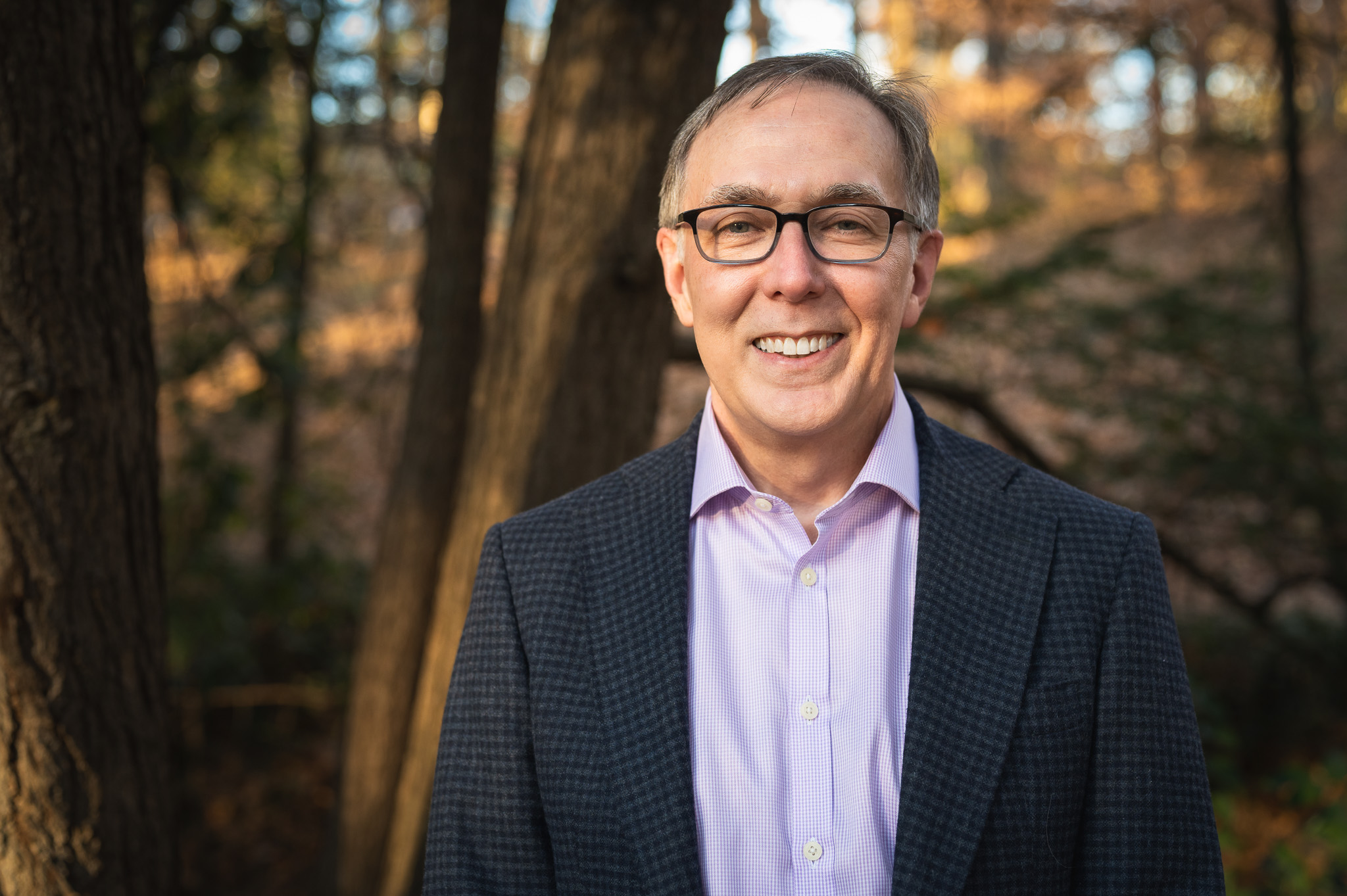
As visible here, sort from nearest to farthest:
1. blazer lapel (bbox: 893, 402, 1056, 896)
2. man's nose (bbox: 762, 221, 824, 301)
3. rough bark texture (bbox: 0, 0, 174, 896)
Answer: blazer lapel (bbox: 893, 402, 1056, 896) < man's nose (bbox: 762, 221, 824, 301) < rough bark texture (bbox: 0, 0, 174, 896)

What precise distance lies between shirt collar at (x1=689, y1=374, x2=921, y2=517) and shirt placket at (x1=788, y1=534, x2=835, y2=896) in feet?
0.55

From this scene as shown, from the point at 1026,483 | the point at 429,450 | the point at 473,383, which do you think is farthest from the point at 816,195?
the point at 429,450

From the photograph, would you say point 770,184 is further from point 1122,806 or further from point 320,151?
point 320,151

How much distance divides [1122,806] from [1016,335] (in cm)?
457

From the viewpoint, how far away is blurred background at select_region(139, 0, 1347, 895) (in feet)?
12.0


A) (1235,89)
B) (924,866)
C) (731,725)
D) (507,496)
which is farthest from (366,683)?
(1235,89)

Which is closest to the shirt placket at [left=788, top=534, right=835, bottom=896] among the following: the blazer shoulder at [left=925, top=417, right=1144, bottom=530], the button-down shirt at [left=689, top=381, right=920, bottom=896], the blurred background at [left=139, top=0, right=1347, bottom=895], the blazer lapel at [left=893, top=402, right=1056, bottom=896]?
the button-down shirt at [left=689, top=381, right=920, bottom=896]

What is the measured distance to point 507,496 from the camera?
284 cm

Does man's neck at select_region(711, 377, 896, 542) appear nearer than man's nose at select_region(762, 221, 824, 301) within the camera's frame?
No

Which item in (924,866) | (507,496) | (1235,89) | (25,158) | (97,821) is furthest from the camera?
(1235,89)

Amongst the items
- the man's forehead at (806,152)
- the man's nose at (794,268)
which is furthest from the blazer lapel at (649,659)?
the man's forehead at (806,152)

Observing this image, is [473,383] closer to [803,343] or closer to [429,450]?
[429,450]

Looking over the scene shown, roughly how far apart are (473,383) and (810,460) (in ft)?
6.94

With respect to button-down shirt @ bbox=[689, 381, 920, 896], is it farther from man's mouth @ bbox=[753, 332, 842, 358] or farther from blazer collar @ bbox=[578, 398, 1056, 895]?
man's mouth @ bbox=[753, 332, 842, 358]
